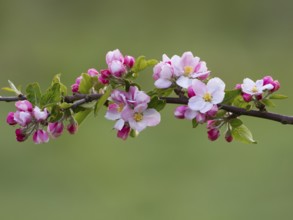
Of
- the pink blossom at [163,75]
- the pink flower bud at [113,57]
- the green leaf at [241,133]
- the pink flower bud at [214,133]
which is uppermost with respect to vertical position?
the pink flower bud at [113,57]

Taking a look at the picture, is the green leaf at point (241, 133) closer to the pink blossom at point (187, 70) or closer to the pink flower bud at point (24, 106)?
the pink blossom at point (187, 70)

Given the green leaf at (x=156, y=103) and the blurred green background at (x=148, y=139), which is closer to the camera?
the green leaf at (x=156, y=103)

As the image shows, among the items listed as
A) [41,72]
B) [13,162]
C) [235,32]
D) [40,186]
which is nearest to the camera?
[40,186]

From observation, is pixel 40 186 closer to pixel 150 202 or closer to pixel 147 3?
pixel 150 202

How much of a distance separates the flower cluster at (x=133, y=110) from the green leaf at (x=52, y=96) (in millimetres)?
59

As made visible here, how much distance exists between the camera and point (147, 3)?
191 inches

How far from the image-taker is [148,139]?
3207 millimetres

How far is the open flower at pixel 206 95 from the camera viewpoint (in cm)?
66

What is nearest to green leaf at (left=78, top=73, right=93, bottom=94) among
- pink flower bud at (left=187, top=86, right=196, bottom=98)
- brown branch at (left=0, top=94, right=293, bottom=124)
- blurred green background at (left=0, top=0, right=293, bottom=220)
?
brown branch at (left=0, top=94, right=293, bottom=124)

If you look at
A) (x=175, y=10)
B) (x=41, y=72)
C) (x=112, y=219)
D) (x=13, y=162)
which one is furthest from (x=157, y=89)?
(x=175, y=10)

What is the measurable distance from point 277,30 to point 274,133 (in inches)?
58.8

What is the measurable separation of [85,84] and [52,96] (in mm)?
42

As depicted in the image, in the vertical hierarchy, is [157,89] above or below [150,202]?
above

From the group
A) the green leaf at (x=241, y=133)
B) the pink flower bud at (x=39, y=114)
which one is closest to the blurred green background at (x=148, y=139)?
the green leaf at (x=241, y=133)
